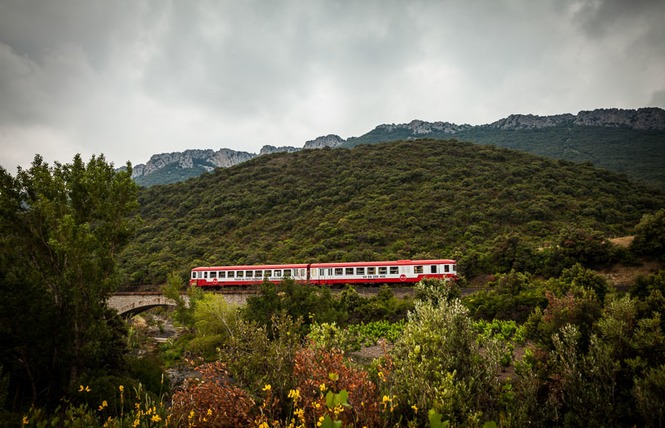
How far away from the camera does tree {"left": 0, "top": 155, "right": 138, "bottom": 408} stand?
435 inches

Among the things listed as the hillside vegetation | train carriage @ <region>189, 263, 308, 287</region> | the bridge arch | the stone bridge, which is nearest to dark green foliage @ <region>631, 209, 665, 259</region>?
train carriage @ <region>189, 263, 308, 287</region>

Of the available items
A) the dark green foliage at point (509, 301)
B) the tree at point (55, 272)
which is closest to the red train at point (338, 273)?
the dark green foliage at point (509, 301)

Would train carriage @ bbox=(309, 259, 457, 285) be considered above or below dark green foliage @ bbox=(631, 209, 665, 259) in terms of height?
below

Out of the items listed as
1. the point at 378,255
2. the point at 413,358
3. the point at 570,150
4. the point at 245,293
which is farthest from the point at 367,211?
the point at 570,150

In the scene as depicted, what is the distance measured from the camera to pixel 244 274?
97.1ft

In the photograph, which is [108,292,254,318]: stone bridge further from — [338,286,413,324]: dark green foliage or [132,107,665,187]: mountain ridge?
[132,107,665,187]: mountain ridge

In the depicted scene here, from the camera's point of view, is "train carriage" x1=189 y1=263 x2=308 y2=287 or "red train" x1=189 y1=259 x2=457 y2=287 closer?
"red train" x1=189 y1=259 x2=457 y2=287

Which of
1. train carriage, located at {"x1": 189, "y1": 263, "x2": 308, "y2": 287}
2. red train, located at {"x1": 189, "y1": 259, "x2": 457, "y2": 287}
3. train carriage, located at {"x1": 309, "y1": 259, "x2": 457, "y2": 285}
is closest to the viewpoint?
train carriage, located at {"x1": 309, "y1": 259, "x2": 457, "y2": 285}

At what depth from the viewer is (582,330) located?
9.73 meters

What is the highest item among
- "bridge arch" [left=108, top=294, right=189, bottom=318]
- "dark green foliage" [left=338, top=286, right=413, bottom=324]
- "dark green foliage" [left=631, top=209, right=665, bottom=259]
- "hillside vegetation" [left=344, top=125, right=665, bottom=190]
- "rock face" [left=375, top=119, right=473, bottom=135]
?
"rock face" [left=375, top=119, right=473, bottom=135]

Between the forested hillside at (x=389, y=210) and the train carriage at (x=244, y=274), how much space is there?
30.5ft

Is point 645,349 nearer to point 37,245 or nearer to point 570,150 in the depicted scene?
point 37,245

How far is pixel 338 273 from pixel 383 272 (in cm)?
380

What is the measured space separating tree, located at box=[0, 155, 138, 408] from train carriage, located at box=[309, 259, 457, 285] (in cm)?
1644
